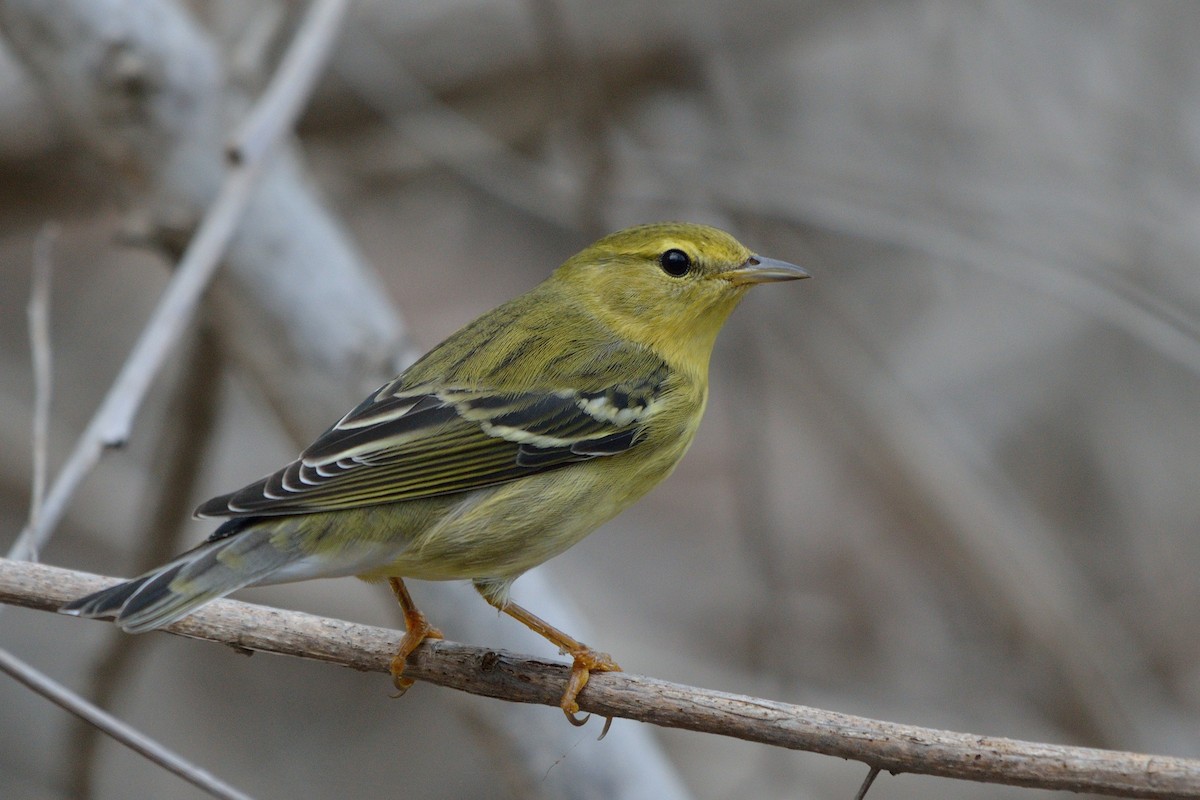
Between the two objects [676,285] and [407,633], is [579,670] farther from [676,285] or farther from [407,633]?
[676,285]

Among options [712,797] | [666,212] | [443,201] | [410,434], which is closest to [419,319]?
[443,201]

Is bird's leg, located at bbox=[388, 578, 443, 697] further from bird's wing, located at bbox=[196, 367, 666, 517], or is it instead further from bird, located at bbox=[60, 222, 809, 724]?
bird's wing, located at bbox=[196, 367, 666, 517]

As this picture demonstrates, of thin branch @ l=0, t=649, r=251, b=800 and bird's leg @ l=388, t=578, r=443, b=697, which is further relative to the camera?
bird's leg @ l=388, t=578, r=443, b=697

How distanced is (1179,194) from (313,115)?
4.95m

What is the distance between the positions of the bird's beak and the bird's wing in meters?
0.53

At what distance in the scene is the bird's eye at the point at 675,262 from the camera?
4.51 meters

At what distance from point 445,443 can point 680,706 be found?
4.14 ft

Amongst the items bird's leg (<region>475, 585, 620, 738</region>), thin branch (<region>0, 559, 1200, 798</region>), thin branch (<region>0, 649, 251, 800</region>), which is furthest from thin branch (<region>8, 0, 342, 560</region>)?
bird's leg (<region>475, 585, 620, 738</region>)

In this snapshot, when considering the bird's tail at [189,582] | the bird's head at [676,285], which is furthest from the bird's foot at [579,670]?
the bird's head at [676,285]

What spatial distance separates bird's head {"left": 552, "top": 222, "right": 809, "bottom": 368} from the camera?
4.46m

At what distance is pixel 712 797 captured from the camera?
6.77 meters

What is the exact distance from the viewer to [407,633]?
3.64m

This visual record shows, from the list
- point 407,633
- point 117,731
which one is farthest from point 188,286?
point 117,731

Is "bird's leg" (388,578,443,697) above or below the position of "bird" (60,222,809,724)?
below
